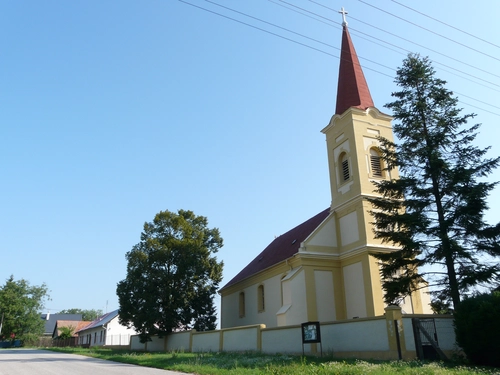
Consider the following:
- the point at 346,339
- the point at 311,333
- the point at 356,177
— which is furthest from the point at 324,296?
the point at 346,339

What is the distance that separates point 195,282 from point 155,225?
5.55m

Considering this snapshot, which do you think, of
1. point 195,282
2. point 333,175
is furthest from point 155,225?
point 333,175

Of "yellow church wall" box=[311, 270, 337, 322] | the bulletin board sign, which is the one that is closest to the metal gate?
the bulletin board sign

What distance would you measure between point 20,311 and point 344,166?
2654 inches

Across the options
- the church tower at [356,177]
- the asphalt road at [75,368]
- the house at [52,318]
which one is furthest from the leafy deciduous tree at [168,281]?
the house at [52,318]

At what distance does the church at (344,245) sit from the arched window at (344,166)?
Answer: 0.21ft

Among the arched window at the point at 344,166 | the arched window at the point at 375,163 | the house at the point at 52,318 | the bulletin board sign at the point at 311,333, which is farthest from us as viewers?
the house at the point at 52,318

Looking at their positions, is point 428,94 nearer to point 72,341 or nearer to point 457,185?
point 457,185

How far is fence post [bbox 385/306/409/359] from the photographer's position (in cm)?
1409

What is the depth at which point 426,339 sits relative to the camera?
1458 centimetres

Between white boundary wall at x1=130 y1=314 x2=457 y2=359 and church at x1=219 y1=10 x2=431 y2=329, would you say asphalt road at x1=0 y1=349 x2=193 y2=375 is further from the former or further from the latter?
church at x1=219 y1=10 x2=431 y2=329

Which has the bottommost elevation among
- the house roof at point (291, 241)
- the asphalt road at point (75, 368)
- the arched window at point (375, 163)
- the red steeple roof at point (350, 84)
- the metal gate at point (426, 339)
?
the asphalt road at point (75, 368)

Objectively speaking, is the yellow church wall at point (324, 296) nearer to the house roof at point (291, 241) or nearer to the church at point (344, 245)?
the church at point (344, 245)

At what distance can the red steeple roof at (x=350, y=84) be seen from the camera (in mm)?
27078
